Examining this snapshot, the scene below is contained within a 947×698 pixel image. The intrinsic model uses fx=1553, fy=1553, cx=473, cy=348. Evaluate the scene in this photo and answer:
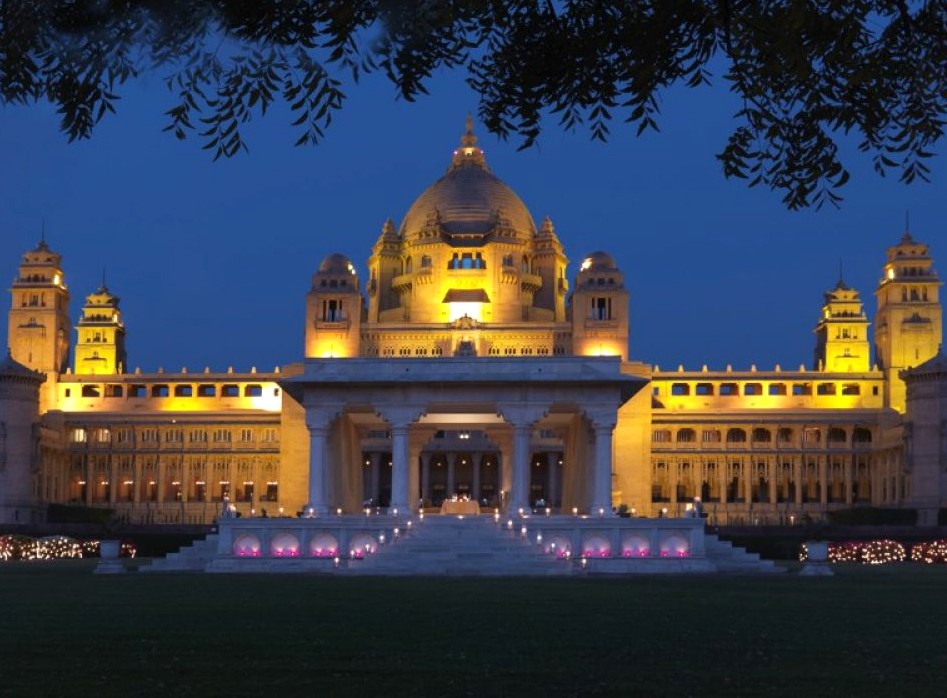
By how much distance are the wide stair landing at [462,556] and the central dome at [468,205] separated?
7698cm

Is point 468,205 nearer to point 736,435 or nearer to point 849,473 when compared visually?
point 736,435

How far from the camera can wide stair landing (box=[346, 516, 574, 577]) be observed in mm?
49312

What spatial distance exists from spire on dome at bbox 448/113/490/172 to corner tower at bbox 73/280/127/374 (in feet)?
112

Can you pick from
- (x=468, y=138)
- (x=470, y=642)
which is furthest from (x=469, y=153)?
(x=470, y=642)

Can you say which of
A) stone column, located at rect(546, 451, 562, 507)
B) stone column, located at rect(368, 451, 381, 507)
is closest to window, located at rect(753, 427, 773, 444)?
stone column, located at rect(546, 451, 562, 507)

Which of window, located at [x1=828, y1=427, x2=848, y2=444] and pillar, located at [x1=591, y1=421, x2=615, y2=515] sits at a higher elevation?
window, located at [x1=828, y1=427, x2=848, y2=444]

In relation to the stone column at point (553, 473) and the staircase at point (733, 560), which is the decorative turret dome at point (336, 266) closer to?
the stone column at point (553, 473)

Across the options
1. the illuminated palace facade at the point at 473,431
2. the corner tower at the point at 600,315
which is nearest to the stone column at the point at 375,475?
the illuminated palace facade at the point at 473,431

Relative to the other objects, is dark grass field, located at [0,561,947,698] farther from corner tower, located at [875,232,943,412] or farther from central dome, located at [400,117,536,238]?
central dome, located at [400,117,536,238]

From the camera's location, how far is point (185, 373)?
130 m

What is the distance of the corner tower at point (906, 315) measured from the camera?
123 m

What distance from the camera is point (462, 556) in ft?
169

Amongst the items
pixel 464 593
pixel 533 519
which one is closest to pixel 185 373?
pixel 533 519

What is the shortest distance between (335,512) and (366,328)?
64.3 metres
